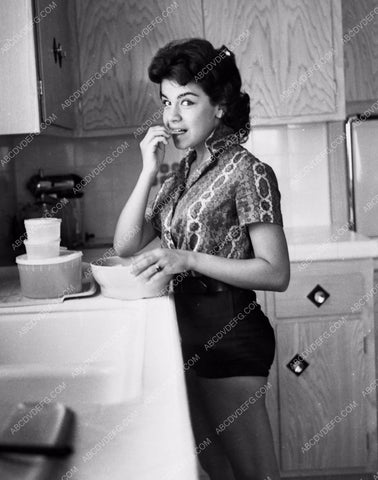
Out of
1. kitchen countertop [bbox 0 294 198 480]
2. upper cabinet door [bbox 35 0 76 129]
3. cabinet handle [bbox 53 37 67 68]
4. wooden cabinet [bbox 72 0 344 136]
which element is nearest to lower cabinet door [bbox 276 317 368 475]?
wooden cabinet [bbox 72 0 344 136]

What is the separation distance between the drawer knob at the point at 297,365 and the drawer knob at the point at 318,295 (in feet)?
0.70

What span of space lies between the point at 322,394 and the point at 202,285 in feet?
3.59

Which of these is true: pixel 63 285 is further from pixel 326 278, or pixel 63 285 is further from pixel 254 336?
pixel 326 278

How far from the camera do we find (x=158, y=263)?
139 cm

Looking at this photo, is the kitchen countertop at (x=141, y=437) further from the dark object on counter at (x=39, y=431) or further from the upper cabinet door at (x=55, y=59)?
the upper cabinet door at (x=55, y=59)

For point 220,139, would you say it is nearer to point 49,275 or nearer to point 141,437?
point 49,275

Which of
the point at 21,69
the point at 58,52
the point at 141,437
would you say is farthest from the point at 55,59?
the point at 141,437

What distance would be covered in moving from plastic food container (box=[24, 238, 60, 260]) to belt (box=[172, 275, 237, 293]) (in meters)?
0.31

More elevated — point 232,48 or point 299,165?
point 232,48

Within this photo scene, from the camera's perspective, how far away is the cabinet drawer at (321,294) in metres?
2.39

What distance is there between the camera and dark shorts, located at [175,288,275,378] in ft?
5.08

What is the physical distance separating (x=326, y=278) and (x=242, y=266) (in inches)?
39.9

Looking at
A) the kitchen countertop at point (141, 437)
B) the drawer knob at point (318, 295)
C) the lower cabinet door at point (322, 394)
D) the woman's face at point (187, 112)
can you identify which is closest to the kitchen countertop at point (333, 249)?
the drawer knob at point (318, 295)

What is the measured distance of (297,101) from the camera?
2.68 m
